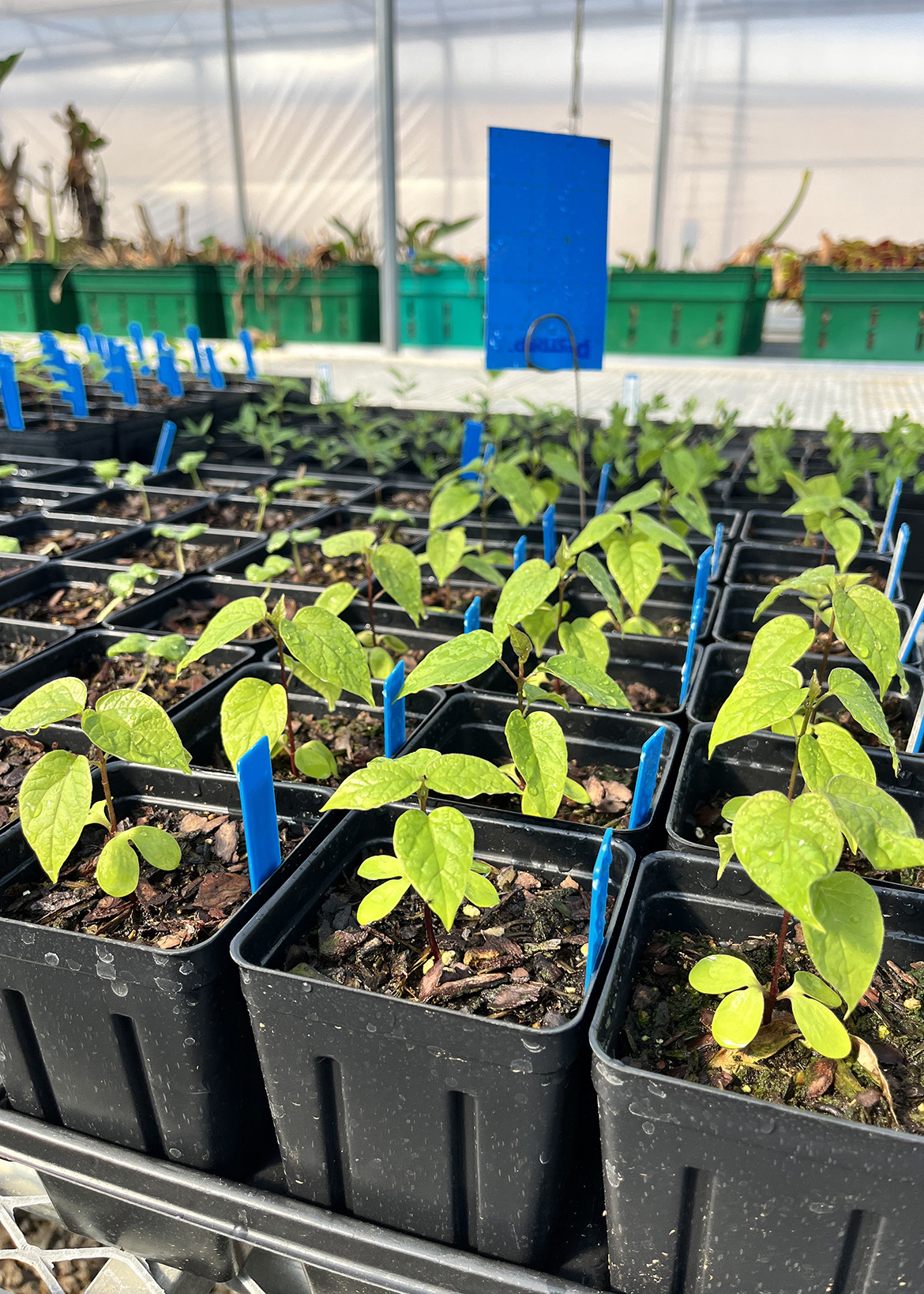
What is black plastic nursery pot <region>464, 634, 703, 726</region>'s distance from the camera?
1274 mm

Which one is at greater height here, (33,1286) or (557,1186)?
(557,1186)

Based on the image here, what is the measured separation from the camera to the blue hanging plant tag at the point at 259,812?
76cm

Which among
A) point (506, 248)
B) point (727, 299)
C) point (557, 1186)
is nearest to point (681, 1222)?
point (557, 1186)

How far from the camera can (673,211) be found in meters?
6.48

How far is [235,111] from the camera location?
6664 millimetres

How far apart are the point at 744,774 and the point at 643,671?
1.01 ft

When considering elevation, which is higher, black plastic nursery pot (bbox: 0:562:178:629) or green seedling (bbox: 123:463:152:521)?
green seedling (bbox: 123:463:152:521)

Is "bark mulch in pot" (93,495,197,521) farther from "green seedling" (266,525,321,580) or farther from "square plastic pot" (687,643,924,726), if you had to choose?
"square plastic pot" (687,643,924,726)

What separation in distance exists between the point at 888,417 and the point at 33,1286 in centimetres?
326

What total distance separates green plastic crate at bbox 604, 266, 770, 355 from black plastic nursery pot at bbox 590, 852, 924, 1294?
4.79m

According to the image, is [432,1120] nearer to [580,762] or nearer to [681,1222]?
[681,1222]

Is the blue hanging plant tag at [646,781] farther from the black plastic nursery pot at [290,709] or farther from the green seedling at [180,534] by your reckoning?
the green seedling at [180,534]

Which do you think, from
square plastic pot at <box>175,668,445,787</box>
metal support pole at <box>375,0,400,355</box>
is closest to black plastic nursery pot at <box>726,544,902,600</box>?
square plastic pot at <box>175,668,445,787</box>

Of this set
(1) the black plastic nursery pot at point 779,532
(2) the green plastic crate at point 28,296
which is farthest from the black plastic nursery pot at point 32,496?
(2) the green plastic crate at point 28,296
